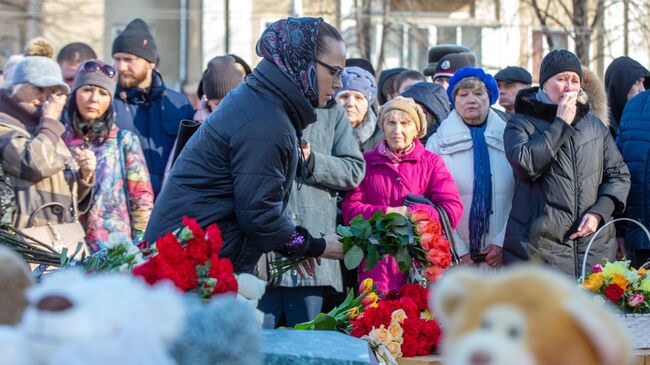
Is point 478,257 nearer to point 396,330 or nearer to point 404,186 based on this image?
point 404,186

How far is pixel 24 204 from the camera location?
593 centimetres

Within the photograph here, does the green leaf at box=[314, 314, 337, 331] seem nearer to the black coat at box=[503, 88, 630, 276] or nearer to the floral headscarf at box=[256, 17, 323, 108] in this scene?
the floral headscarf at box=[256, 17, 323, 108]

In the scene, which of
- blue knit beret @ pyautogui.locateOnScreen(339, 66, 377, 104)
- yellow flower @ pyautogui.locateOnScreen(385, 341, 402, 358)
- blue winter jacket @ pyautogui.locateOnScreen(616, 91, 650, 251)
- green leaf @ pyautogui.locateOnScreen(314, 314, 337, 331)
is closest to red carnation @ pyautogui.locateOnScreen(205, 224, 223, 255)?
green leaf @ pyautogui.locateOnScreen(314, 314, 337, 331)

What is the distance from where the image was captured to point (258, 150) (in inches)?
152

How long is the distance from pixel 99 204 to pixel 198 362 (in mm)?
4089

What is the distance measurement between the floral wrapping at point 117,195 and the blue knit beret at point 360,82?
1.40m

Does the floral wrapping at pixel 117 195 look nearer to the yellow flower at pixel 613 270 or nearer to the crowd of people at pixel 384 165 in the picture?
the crowd of people at pixel 384 165

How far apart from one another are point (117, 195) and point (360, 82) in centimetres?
170

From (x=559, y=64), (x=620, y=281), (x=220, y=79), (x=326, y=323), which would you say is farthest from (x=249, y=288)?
(x=220, y=79)

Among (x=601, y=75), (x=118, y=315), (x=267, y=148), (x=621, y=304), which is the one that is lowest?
(x=621, y=304)

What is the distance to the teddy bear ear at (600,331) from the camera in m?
1.71

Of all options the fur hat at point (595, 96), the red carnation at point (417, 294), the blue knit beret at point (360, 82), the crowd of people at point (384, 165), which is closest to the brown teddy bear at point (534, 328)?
the red carnation at point (417, 294)

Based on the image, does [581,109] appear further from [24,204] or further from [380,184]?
[24,204]

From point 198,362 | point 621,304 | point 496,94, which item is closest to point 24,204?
point 496,94
